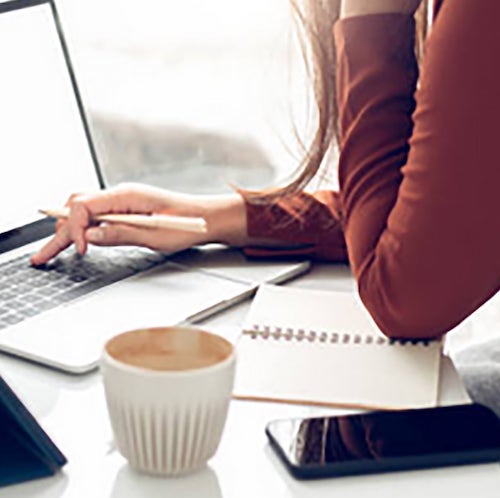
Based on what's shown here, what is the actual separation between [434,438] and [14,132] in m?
0.69

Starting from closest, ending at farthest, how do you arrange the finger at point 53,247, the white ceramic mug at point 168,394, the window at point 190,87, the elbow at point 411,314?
the white ceramic mug at point 168,394, the elbow at point 411,314, the finger at point 53,247, the window at point 190,87

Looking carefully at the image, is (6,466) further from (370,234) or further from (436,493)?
(370,234)

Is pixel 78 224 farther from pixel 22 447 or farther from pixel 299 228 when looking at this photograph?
pixel 22 447

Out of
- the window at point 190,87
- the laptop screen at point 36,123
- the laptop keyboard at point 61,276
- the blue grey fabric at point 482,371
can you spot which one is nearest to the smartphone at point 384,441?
the blue grey fabric at point 482,371

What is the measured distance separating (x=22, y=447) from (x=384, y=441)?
0.82ft

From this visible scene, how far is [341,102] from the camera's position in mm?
1046

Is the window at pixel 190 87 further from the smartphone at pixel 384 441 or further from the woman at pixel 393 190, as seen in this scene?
the smartphone at pixel 384 441

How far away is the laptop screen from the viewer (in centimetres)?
125

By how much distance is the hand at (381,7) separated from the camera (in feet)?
3.34

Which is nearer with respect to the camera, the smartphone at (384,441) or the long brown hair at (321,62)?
the smartphone at (384,441)

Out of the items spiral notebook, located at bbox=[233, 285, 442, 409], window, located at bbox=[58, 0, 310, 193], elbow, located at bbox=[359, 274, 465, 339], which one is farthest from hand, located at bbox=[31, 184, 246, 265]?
window, located at bbox=[58, 0, 310, 193]

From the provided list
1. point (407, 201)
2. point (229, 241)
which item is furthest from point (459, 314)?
point (229, 241)

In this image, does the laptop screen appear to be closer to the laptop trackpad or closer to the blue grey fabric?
the laptop trackpad

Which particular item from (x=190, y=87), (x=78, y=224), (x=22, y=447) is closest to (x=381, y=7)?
(x=78, y=224)
